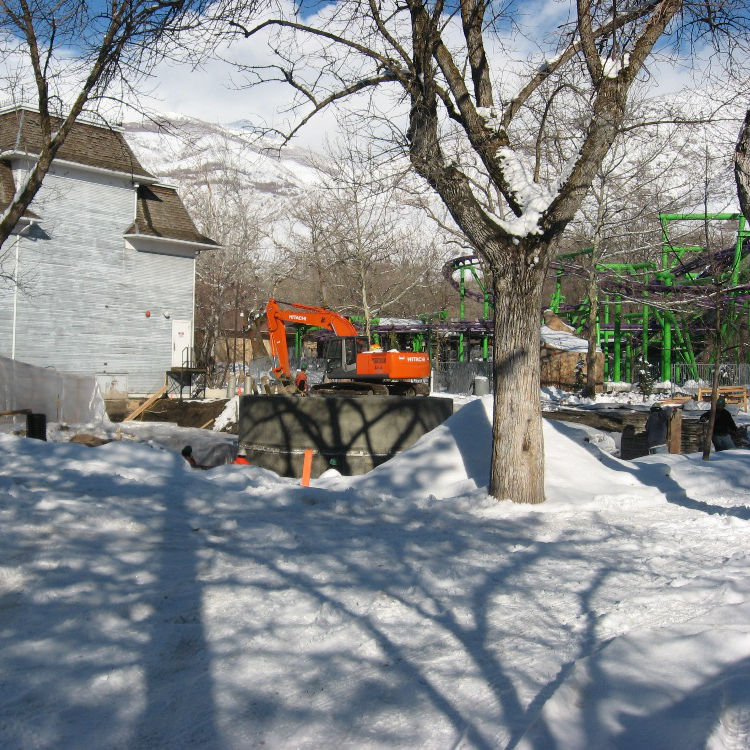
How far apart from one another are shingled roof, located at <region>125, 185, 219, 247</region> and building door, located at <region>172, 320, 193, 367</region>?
3.35 m

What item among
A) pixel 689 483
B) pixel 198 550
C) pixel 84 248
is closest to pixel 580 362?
pixel 84 248

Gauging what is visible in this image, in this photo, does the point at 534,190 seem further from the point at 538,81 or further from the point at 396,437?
the point at 396,437

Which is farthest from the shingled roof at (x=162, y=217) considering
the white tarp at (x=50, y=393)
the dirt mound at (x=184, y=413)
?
the white tarp at (x=50, y=393)

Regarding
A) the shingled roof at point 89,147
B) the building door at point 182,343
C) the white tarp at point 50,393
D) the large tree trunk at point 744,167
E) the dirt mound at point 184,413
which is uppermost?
the shingled roof at point 89,147

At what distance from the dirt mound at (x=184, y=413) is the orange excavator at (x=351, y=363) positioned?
2.90 meters

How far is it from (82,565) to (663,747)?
11.4 feet

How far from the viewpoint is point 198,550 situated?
5434 millimetres

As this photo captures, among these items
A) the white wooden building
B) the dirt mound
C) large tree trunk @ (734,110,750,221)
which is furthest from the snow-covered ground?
the white wooden building

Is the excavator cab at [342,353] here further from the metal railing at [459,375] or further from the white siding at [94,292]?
the metal railing at [459,375]

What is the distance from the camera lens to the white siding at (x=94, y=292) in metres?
27.0

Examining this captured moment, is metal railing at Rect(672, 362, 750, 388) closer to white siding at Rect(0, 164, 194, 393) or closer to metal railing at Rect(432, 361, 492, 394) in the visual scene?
metal railing at Rect(432, 361, 492, 394)

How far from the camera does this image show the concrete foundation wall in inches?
535

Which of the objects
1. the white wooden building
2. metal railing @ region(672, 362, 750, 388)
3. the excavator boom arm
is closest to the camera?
the excavator boom arm

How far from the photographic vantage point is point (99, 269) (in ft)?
94.8
